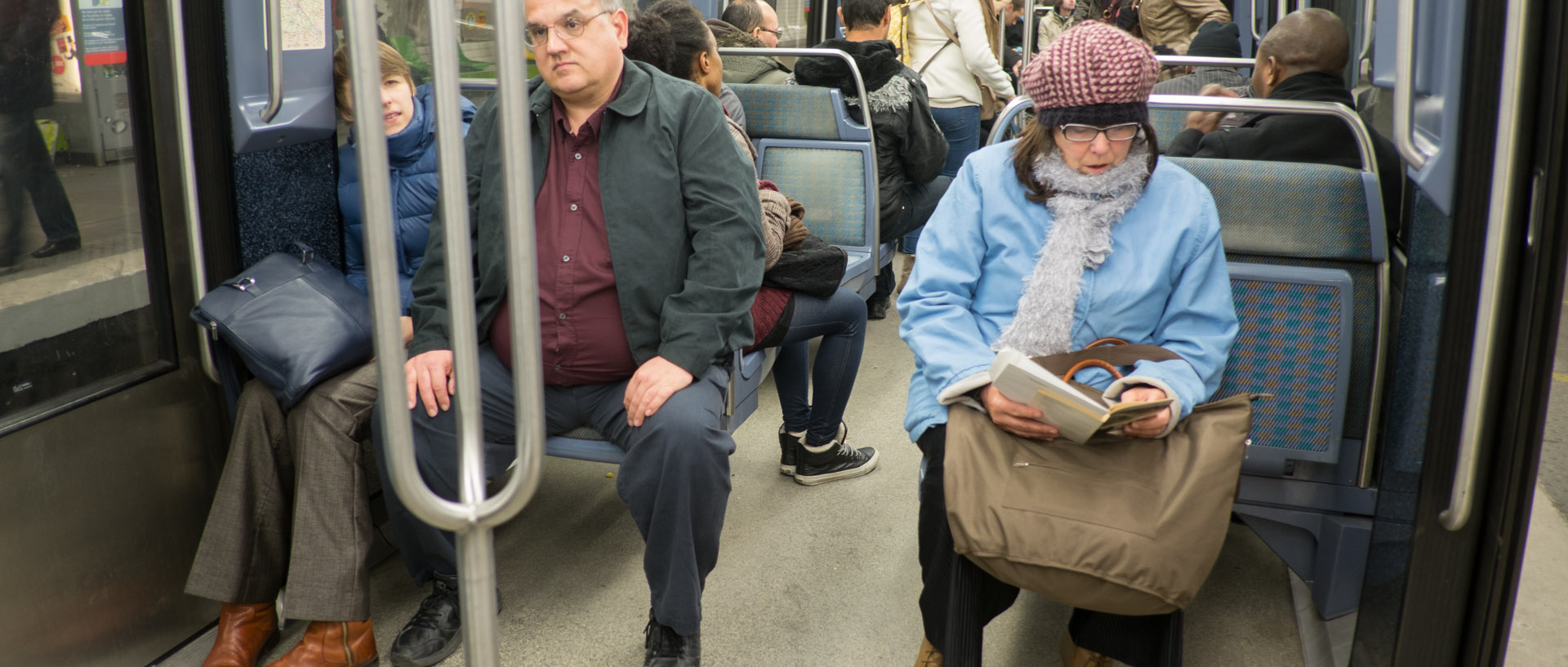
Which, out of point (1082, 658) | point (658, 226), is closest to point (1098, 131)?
point (658, 226)

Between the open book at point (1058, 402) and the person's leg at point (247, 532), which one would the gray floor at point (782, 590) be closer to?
the person's leg at point (247, 532)

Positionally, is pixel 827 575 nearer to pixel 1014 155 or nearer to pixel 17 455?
pixel 1014 155

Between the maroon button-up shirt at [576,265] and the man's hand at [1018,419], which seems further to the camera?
the maroon button-up shirt at [576,265]

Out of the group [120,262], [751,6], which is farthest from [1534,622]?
[751,6]

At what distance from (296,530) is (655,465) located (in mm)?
717

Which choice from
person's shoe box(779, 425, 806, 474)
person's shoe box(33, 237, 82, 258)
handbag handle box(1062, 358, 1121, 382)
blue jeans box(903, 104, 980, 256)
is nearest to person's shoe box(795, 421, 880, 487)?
person's shoe box(779, 425, 806, 474)

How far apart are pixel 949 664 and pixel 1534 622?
1423mm

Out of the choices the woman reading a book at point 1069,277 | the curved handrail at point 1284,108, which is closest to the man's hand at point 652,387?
the woman reading a book at point 1069,277

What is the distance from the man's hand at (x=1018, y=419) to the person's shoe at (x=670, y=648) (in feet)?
2.61

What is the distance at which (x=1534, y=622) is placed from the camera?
251 centimetres

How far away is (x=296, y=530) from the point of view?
224 centimetres

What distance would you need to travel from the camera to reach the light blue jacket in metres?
2.08

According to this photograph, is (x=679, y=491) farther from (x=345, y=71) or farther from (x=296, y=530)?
(x=345, y=71)

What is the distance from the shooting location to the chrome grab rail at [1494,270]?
4.79ft
